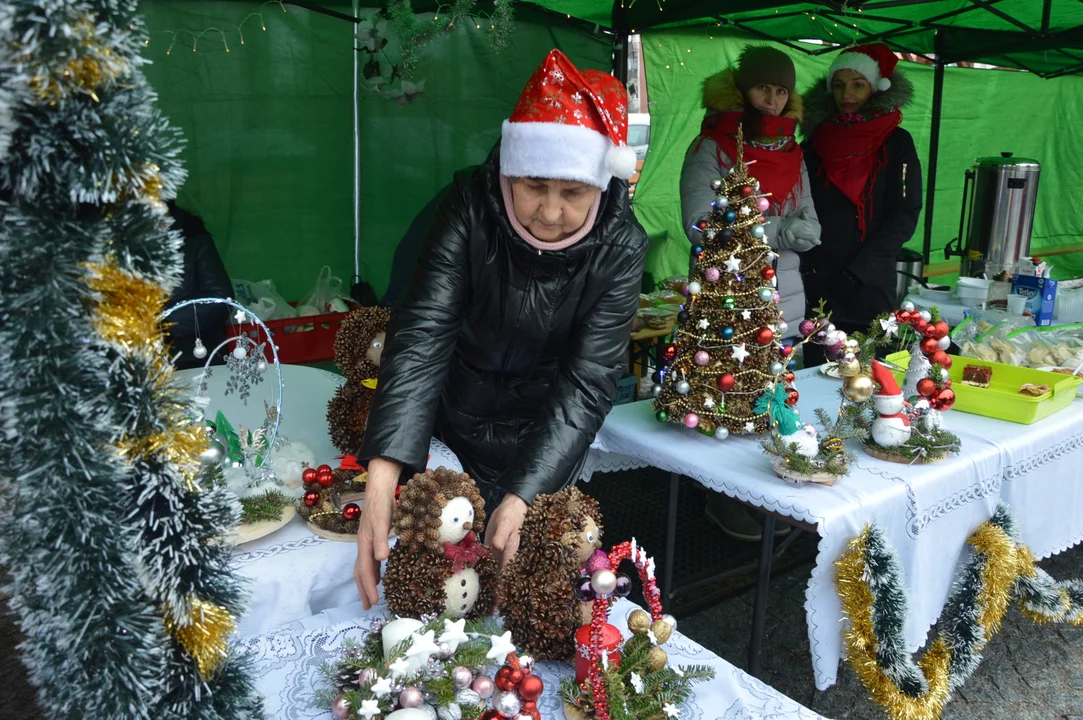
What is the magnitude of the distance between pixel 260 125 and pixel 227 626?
163 inches

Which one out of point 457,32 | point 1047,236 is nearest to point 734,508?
point 457,32

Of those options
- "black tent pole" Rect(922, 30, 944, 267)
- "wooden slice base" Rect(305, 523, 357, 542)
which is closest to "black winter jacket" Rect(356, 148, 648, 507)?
"wooden slice base" Rect(305, 523, 357, 542)

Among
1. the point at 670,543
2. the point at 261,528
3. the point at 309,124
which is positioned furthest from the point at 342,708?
the point at 309,124

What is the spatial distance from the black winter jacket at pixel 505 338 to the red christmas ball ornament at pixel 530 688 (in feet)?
1.33

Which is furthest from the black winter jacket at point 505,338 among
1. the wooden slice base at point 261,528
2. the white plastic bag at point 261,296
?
the white plastic bag at point 261,296

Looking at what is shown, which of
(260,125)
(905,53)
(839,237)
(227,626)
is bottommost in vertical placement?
A: (227,626)

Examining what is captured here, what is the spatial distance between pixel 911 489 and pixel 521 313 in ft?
3.41

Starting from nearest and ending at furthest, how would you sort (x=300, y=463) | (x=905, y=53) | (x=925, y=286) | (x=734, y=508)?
(x=300, y=463), (x=734, y=508), (x=925, y=286), (x=905, y=53)

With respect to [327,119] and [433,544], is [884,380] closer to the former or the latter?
[433,544]

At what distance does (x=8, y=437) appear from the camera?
25.2 inches

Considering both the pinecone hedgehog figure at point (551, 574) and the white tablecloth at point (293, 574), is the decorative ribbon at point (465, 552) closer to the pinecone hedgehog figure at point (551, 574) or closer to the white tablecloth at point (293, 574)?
the pinecone hedgehog figure at point (551, 574)

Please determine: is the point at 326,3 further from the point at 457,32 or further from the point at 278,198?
the point at 278,198

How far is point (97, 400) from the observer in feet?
2.16

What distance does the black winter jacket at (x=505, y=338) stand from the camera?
1475 millimetres
